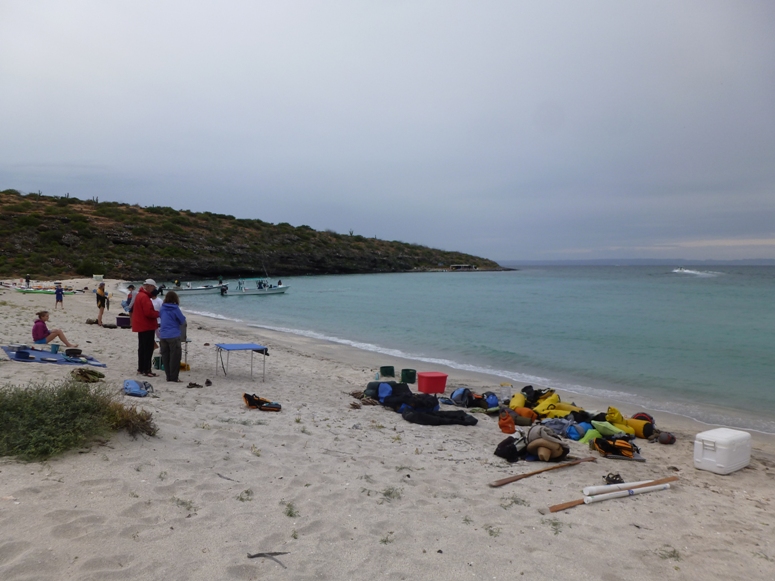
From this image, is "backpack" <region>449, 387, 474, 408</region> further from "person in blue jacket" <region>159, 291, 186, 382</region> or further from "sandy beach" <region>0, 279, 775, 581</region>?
"person in blue jacket" <region>159, 291, 186, 382</region>

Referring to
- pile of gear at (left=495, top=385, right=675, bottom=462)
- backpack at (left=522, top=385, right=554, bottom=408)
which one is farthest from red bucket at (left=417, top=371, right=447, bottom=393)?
backpack at (left=522, top=385, right=554, bottom=408)

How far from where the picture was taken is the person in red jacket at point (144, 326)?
28.1 ft

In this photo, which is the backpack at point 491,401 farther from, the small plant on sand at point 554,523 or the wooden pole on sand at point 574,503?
the small plant on sand at point 554,523

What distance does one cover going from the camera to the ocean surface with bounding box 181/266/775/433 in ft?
40.5

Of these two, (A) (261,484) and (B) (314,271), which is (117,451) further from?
(B) (314,271)

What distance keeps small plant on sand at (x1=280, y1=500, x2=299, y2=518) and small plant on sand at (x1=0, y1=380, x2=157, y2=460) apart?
70.4 inches

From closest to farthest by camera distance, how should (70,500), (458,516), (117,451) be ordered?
(70,500), (458,516), (117,451)

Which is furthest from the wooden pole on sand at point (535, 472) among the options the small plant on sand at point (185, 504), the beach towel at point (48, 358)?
the beach towel at point (48, 358)

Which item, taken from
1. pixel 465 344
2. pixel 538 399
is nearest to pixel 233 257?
pixel 465 344

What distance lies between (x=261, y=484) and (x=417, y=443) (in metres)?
2.45

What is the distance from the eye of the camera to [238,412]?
705 centimetres

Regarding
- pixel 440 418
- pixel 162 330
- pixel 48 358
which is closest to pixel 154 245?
pixel 48 358

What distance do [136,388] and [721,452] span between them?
7368mm

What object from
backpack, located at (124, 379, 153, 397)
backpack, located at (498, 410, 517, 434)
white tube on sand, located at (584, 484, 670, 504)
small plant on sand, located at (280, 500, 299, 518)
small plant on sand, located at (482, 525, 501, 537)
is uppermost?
backpack, located at (124, 379, 153, 397)
